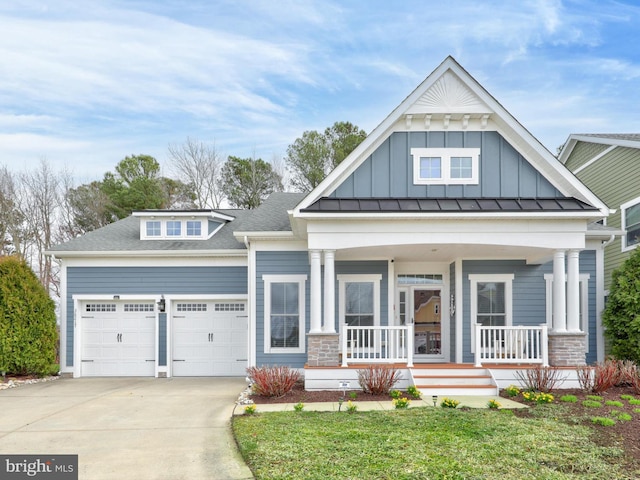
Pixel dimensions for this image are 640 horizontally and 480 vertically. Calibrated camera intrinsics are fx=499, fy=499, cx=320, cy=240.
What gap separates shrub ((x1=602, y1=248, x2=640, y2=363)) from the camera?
34.0ft

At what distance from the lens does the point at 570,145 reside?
54.9 ft

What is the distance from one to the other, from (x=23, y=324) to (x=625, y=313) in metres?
13.8

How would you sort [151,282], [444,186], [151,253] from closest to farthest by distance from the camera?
[444,186] < [151,253] < [151,282]

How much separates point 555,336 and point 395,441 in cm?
552

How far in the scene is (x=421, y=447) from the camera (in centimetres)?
560

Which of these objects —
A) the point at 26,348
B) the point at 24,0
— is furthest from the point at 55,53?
the point at 26,348

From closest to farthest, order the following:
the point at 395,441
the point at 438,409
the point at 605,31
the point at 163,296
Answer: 1. the point at 395,441
2. the point at 438,409
3. the point at 163,296
4. the point at 605,31

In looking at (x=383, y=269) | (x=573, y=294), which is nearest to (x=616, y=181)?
(x=573, y=294)

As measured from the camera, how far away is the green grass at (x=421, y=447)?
491cm

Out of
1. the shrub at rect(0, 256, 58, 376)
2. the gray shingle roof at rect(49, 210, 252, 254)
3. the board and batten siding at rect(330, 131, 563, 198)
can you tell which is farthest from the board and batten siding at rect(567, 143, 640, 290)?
the shrub at rect(0, 256, 58, 376)

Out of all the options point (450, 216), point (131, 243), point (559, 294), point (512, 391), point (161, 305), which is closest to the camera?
point (512, 391)

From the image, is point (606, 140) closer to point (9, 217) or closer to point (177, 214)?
point (177, 214)

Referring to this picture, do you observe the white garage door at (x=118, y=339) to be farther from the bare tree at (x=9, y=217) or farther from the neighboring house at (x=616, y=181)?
the bare tree at (x=9, y=217)

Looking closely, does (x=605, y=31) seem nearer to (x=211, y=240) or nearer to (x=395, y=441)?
(x=211, y=240)
